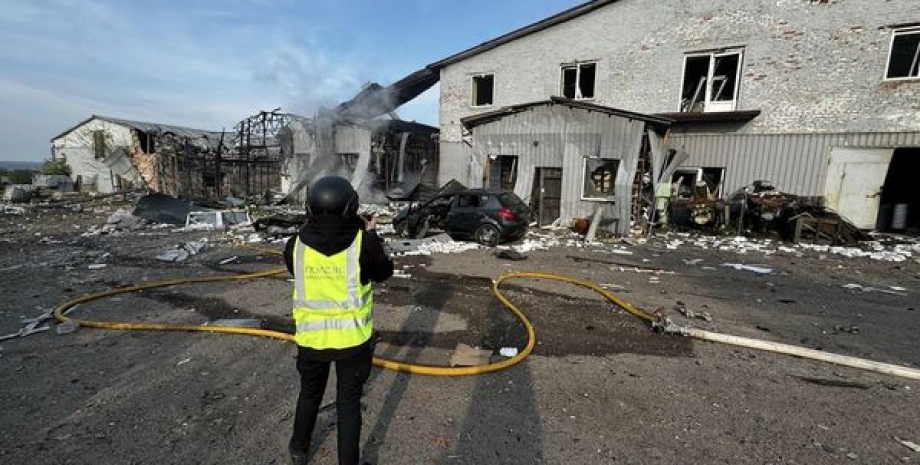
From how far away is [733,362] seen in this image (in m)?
4.09

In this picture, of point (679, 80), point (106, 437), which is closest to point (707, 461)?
point (106, 437)

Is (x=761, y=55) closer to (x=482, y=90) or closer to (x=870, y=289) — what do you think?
(x=870, y=289)

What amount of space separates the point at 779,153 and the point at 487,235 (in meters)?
9.82

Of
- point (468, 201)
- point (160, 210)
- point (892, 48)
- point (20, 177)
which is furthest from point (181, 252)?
point (20, 177)

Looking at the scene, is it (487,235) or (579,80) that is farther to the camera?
(579,80)

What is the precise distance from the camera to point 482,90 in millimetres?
18109

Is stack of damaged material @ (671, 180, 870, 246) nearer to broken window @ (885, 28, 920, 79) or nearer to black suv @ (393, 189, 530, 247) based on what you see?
broken window @ (885, 28, 920, 79)

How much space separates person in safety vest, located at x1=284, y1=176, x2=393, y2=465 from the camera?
232 cm

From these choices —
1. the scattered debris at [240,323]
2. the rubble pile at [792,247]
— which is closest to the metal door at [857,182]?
the rubble pile at [792,247]

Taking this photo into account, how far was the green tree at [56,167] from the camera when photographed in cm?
2951

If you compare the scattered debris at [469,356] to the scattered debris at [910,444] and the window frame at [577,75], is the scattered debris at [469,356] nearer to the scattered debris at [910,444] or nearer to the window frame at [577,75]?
the scattered debris at [910,444]

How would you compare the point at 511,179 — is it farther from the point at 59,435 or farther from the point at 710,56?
the point at 59,435

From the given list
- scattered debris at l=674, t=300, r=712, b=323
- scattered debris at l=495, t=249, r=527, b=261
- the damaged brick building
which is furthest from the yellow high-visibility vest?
the damaged brick building

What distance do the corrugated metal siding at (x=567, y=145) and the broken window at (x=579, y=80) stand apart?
11.6 ft
